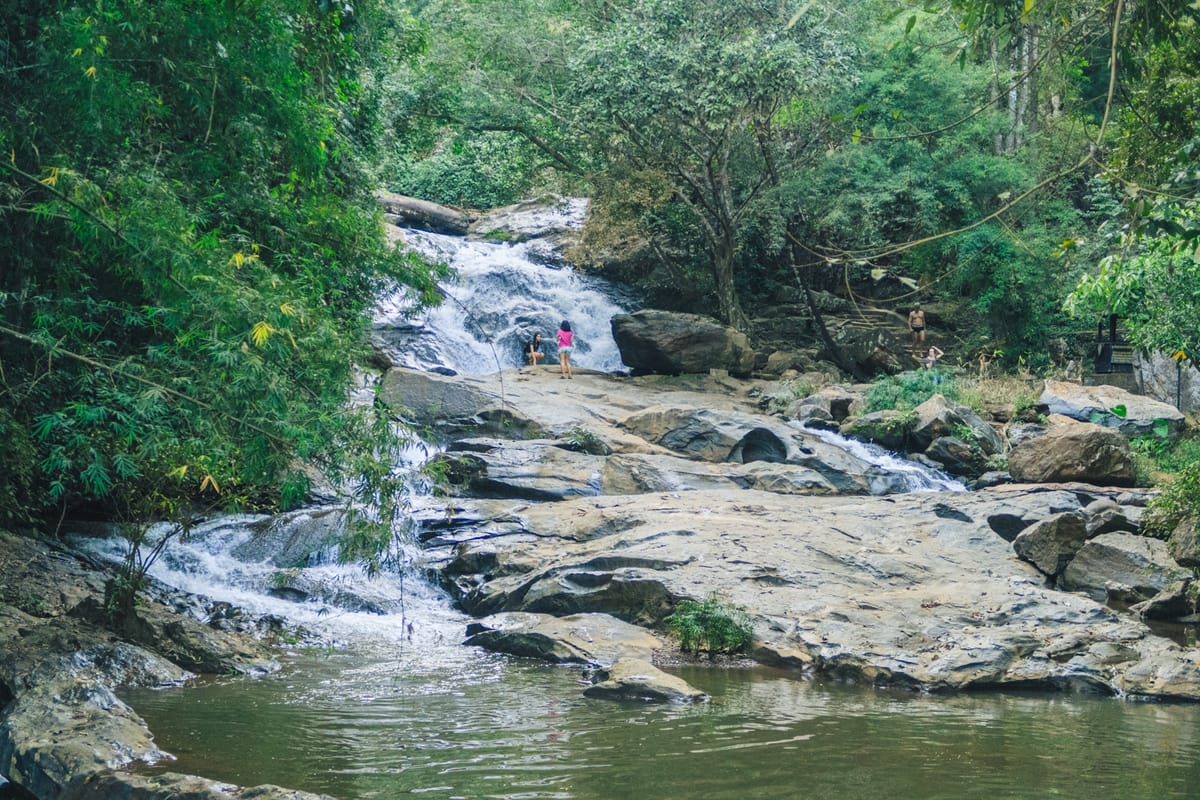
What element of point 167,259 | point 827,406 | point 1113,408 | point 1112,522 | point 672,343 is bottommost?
point 1112,522

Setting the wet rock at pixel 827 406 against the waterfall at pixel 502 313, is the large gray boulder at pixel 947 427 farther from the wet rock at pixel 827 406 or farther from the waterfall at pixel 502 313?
the waterfall at pixel 502 313

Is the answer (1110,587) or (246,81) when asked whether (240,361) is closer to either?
(246,81)

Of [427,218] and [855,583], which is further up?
[427,218]

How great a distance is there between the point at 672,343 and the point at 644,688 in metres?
17.0

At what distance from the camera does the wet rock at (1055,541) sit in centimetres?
1282

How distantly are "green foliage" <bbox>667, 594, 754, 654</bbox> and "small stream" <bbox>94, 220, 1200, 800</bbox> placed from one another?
45 cm

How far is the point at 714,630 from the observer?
1003cm

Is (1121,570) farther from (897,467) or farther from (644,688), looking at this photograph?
(644,688)

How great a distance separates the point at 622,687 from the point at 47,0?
6.28 m

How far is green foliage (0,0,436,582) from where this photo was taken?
653cm

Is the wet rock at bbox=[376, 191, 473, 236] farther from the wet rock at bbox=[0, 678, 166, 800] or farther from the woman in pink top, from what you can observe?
the wet rock at bbox=[0, 678, 166, 800]

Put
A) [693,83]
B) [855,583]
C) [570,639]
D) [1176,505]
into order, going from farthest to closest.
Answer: [693,83], [855,583], [1176,505], [570,639]

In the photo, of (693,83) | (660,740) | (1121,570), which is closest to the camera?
(660,740)

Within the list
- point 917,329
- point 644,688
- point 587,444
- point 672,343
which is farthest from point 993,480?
point 644,688
